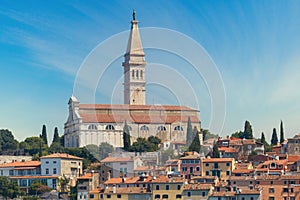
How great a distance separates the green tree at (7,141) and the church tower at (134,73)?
1414 centimetres

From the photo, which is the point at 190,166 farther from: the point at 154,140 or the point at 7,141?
the point at 7,141

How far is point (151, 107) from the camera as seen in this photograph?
A: 74.2 meters

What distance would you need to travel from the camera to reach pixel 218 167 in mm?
49156

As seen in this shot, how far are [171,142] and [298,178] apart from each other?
65.5ft

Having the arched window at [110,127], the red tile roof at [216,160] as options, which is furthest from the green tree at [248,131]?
the red tile roof at [216,160]

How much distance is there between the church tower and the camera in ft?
254

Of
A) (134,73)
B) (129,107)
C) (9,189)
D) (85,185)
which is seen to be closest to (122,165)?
(85,185)

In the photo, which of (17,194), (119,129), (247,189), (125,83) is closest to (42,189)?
(17,194)

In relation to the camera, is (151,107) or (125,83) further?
(125,83)

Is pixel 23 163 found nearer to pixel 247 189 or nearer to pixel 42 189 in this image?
A: pixel 42 189

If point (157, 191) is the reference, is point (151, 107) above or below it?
above

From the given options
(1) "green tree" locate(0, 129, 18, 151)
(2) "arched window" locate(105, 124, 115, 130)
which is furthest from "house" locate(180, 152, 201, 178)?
(2) "arched window" locate(105, 124, 115, 130)

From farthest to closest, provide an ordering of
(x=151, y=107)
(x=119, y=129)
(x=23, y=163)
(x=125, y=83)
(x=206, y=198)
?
(x=125, y=83) → (x=151, y=107) → (x=119, y=129) → (x=23, y=163) → (x=206, y=198)

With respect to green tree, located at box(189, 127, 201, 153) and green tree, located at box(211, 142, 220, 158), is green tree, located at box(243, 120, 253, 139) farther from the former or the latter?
green tree, located at box(211, 142, 220, 158)
